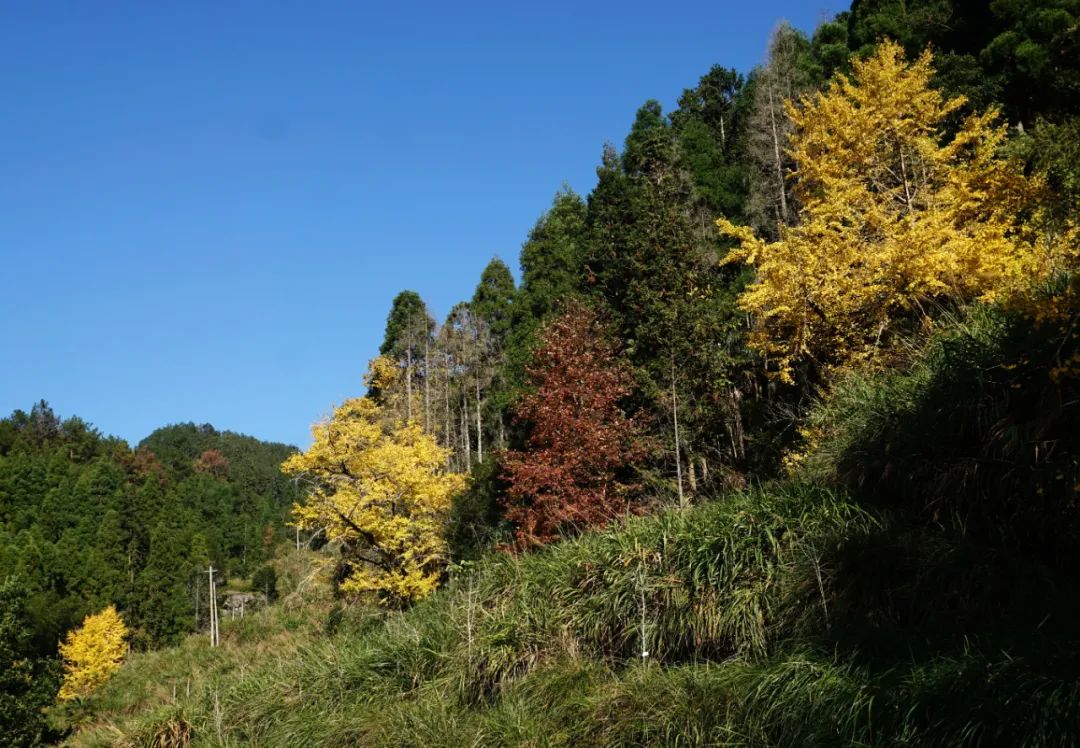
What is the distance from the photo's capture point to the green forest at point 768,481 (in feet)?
22.8

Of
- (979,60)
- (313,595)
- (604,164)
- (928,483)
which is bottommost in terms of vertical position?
(313,595)

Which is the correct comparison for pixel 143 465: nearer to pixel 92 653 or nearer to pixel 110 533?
pixel 110 533

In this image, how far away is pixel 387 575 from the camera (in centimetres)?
2209

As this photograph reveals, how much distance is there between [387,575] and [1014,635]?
1796 centimetres

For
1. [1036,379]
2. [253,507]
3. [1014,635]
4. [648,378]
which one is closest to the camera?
[1014,635]

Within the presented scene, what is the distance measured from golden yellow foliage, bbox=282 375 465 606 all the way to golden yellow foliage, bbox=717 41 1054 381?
10988mm

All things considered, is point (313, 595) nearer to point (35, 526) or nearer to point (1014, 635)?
point (1014, 635)

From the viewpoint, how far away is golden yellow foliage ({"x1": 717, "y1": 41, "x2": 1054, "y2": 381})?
12.8 meters

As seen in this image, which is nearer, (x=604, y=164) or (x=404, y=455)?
(x=404, y=455)

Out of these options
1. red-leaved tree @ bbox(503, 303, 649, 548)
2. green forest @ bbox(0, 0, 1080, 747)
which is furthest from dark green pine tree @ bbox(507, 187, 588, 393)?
red-leaved tree @ bbox(503, 303, 649, 548)

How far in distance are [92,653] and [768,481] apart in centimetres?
5428

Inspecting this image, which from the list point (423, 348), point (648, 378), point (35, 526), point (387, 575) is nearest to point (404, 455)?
point (387, 575)

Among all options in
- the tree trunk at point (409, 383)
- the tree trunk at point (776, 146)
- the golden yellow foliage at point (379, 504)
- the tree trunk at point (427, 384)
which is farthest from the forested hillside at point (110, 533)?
the tree trunk at point (776, 146)

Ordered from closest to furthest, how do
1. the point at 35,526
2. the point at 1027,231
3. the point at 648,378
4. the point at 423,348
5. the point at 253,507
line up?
the point at 1027,231 → the point at 648,378 → the point at 423,348 → the point at 35,526 → the point at 253,507
